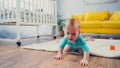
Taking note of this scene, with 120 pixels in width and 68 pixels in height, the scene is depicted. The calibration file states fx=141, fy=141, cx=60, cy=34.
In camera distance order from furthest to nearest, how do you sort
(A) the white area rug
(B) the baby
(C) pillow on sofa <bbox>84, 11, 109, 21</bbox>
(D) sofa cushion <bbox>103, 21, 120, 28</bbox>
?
1. (C) pillow on sofa <bbox>84, 11, 109, 21</bbox>
2. (D) sofa cushion <bbox>103, 21, 120, 28</bbox>
3. (A) the white area rug
4. (B) the baby

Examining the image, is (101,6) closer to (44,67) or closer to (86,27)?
(86,27)

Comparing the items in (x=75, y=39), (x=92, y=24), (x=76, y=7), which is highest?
(x=76, y=7)

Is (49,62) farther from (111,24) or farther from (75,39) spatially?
(111,24)

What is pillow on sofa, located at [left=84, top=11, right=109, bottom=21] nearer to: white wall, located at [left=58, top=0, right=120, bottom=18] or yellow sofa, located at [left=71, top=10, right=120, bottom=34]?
yellow sofa, located at [left=71, top=10, right=120, bottom=34]

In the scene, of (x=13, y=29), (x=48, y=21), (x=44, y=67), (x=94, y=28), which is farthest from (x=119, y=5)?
(x=44, y=67)

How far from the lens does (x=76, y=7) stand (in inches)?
183

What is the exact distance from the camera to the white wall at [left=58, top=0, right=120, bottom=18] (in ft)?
13.8

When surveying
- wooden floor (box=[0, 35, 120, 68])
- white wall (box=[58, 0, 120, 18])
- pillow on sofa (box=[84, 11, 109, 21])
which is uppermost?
white wall (box=[58, 0, 120, 18])

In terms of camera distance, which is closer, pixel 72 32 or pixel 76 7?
pixel 72 32

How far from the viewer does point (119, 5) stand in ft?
13.3

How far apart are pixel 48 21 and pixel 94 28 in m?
1.14

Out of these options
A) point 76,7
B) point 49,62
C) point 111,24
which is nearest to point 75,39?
point 49,62

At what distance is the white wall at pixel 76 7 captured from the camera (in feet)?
13.8

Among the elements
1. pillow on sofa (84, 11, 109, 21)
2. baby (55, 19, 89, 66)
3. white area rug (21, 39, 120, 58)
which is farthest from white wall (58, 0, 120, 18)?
baby (55, 19, 89, 66)
